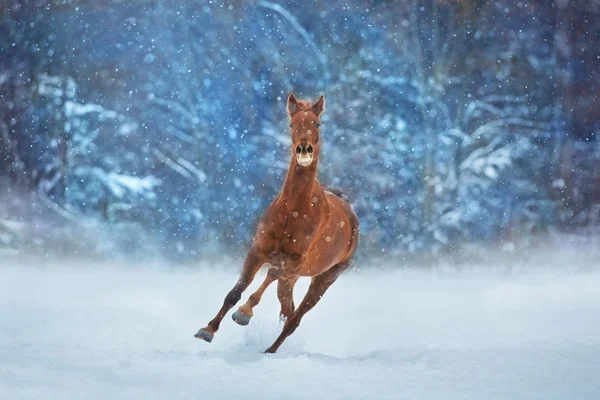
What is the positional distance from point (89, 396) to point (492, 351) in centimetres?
316

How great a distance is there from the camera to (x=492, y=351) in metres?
5.37

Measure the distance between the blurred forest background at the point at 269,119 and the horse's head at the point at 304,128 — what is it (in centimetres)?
662

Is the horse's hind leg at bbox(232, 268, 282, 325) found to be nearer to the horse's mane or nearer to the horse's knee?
the horse's knee

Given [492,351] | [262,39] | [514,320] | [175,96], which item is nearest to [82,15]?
[175,96]

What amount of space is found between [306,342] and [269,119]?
6.03m

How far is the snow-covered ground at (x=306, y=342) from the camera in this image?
160 inches

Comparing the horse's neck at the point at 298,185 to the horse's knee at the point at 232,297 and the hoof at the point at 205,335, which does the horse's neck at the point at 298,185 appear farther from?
the hoof at the point at 205,335

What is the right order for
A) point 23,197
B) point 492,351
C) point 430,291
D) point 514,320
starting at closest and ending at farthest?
1. point 492,351
2. point 514,320
3. point 430,291
4. point 23,197

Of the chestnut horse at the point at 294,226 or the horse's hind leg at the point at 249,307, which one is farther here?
the horse's hind leg at the point at 249,307

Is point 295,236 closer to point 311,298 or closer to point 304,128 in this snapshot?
point 304,128

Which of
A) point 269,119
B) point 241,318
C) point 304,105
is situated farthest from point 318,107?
point 269,119

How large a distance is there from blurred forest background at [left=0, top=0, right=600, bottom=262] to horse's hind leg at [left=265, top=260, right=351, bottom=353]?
559 cm

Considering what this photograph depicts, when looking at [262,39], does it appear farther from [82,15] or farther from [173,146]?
[82,15]

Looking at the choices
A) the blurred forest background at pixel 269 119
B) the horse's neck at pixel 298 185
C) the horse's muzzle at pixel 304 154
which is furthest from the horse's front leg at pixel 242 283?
the blurred forest background at pixel 269 119
